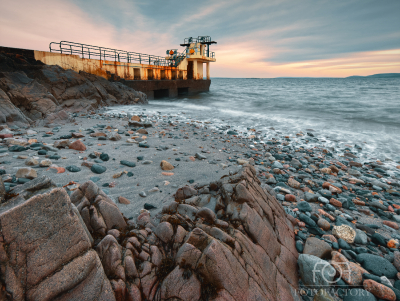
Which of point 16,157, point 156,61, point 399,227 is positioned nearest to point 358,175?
point 399,227

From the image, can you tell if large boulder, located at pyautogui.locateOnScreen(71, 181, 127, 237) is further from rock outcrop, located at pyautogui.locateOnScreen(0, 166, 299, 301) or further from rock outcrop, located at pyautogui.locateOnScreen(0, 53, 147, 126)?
rock outcrop, located at pyautogui.locateOnScreen(0, 53, 147, 126)

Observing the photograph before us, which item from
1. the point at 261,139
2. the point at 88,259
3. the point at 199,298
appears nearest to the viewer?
the point at 88,259

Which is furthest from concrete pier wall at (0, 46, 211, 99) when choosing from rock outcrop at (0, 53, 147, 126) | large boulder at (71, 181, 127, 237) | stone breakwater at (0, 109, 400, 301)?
large boulder at (71, 181, 127, 237)

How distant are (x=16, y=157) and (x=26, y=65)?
11178mm

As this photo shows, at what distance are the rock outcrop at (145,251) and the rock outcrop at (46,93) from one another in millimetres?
8204

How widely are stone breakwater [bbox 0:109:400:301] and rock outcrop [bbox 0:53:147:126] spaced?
3.31 meters

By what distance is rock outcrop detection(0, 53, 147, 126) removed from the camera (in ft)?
28.3

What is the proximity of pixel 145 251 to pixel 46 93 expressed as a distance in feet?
39.1

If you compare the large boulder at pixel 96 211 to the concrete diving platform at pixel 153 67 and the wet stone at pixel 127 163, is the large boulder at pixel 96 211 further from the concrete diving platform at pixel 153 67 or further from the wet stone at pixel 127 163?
the concrete diving platform at pixel 153 67

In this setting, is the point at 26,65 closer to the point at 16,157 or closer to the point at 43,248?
the point at 16,157

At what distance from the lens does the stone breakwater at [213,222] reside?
1.80 meters

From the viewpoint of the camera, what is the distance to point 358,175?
5.96 meters

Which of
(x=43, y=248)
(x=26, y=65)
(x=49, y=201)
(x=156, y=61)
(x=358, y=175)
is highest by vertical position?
(x=156, y=61)

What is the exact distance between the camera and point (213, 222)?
2.46m
